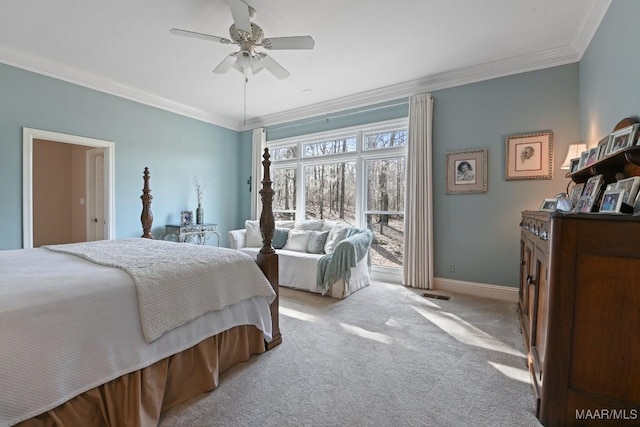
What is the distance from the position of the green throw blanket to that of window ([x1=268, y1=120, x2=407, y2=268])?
0.88 metres

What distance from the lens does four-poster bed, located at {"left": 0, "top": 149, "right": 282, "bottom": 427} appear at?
115 centimetres

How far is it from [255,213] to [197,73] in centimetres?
274

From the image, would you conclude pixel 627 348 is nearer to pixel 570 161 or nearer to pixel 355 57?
pixel 570 161

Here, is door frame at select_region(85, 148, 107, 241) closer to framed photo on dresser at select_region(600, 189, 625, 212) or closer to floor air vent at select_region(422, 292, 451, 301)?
floor air vent at select_region(422, 292, 451, 301)

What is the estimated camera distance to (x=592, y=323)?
1317 millimetres

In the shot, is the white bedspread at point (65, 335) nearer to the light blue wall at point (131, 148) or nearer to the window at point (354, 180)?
the light blue wall at point (131, 148)

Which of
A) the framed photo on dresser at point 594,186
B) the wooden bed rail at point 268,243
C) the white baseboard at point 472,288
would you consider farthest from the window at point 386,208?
the wooden bed rail at point 268,243

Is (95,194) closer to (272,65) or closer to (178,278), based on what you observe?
(272,65)

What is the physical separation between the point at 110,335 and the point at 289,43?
2.41 meters

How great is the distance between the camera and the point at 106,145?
411cm

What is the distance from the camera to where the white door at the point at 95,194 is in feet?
14.7

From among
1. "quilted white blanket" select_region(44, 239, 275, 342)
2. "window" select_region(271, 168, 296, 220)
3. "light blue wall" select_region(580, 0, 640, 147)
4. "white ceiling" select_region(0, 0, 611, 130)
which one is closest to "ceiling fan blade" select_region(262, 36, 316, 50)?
"white ceiling" select_region(0, 0, 611, 130)

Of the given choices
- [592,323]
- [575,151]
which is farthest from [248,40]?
[575,151]

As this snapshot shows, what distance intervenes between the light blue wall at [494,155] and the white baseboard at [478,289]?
0.06 metres
